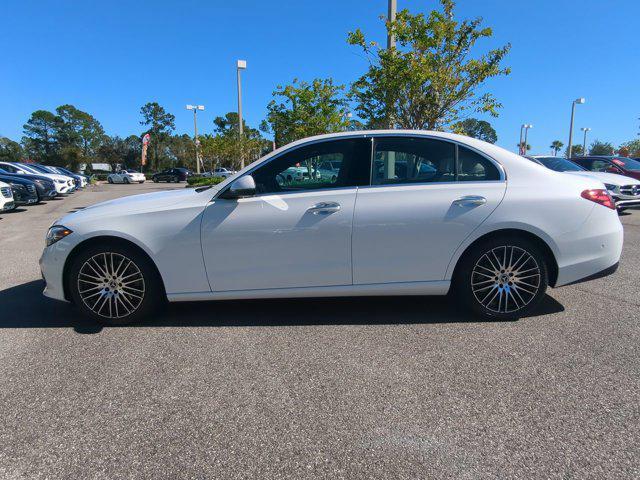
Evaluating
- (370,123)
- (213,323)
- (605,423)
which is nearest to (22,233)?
(213,323)

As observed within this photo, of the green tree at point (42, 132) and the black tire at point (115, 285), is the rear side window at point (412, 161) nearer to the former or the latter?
the black tire at point (115, 285)

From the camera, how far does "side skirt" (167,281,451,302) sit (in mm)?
3762

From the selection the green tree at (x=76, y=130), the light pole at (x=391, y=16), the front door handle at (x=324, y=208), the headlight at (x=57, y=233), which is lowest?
the headlight at (x=57, y=233)

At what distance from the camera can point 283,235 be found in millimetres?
3643

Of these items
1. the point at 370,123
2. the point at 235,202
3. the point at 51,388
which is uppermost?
the point at 370,123

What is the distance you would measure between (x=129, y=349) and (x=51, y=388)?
2.09 ft

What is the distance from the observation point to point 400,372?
2.99 metres

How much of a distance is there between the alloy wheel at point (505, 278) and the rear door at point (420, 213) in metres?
0.32

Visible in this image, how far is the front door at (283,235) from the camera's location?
143 inches

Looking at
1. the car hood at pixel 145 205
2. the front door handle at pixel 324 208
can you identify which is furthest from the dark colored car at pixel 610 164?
the car hood at pixel 145 205

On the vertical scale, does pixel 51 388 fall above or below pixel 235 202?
below

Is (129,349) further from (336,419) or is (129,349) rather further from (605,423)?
(605,423)

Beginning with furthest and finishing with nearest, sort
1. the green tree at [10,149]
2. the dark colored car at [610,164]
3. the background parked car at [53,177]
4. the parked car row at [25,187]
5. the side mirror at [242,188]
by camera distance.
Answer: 1. the green tree at [10,149]
2. the background parked car at [53,177]
3. the dark colored car at [610,164]
4. the parked car row at [25,187]
5. the side mirror at [242,188]

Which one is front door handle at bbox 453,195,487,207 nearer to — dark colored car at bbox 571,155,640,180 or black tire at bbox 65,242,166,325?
black tire at bbox 65,242,166,325
